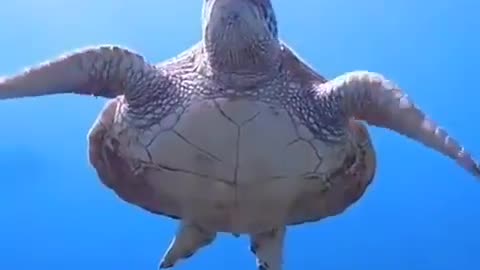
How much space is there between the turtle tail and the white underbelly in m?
0.15

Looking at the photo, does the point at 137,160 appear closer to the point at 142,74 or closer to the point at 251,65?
the point at 142,74

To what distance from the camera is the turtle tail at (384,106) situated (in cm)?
277

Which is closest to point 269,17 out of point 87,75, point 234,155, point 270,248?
point 234,155

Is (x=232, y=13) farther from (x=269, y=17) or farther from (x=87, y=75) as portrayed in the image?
(x=87, y=75)

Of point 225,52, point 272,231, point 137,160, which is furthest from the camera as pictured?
point 272,231

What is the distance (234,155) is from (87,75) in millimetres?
505

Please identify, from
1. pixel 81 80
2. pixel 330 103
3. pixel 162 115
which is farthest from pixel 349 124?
pixel 81 80

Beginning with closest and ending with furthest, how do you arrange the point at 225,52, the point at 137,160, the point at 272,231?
the point at 225,52
the point at 137,160
the point at 272,231

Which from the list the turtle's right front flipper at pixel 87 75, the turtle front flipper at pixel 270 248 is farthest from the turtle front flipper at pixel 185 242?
the turtle's right front flipper at pixel 87 75

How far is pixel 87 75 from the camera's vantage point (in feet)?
9.43

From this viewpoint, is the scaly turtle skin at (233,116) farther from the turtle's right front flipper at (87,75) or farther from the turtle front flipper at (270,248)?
the turtle front flipper at (270,248)

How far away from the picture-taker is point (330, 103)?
2.89 meters

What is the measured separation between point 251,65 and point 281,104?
15cm

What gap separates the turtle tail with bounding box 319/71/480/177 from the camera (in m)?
2.77
